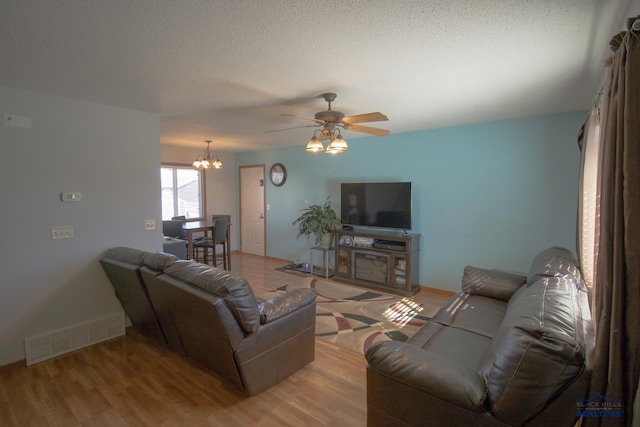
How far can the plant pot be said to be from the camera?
17.1 ft

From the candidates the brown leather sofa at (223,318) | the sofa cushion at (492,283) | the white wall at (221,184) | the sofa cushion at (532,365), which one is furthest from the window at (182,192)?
the sofa cushion at (532,365)

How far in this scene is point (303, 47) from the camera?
1895 millimetres

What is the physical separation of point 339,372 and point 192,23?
2.67 metres

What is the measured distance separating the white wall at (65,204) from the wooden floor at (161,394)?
0.51 m

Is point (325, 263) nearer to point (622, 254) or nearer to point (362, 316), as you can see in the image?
point (362, 316)

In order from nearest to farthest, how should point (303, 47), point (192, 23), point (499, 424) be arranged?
point (499, 424) < point (192, 23) < point (303, 47)

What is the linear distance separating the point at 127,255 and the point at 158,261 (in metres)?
0.64

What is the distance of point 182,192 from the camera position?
A: 21.5 ft

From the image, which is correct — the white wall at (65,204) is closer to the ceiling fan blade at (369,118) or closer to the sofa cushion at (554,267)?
the ceiling fan blade at (369,118)

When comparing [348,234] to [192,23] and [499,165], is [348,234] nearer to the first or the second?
[499,165]

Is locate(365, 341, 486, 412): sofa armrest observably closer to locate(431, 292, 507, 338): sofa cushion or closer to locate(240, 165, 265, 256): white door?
locate(431, 292, 507, 338): sofa cushion

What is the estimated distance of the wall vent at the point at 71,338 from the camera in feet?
8.92

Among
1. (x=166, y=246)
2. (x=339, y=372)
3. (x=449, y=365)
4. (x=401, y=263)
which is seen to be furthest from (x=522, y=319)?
(x=166, y=246)

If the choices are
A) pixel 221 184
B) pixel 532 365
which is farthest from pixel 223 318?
pixel 221 184
